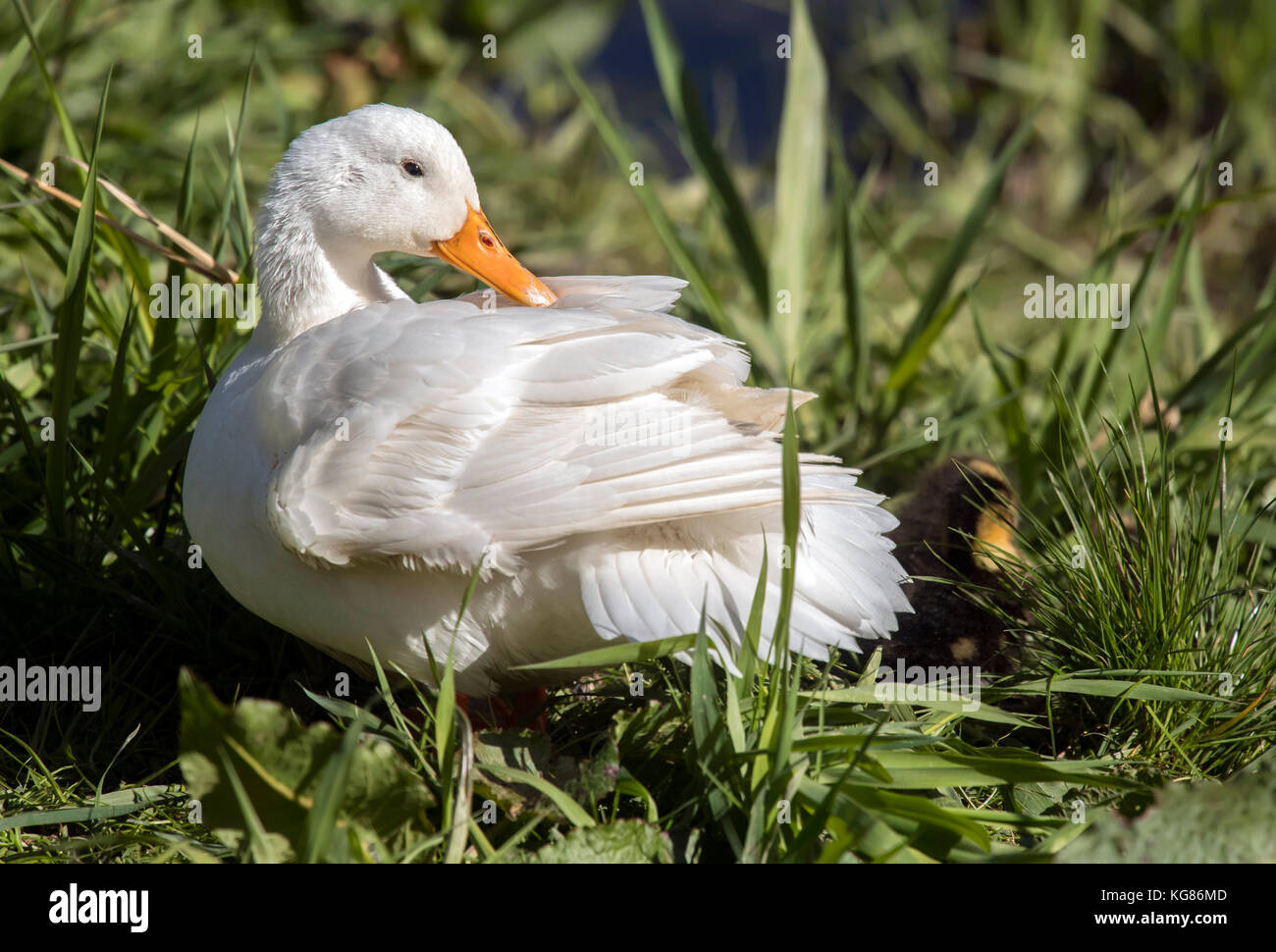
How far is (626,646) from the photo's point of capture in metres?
2.01

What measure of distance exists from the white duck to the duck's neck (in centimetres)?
12

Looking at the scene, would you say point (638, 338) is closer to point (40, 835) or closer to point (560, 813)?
point (560, 813)

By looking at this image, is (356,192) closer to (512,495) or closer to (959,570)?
(512,495)

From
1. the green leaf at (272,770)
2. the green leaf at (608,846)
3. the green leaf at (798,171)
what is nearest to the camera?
the green leaf at (272,770)

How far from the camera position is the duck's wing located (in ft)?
6.36

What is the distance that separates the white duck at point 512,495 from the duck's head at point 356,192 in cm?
23

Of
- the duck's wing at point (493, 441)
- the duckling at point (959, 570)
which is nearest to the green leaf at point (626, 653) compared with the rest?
the duck's wing at point (493, 441)

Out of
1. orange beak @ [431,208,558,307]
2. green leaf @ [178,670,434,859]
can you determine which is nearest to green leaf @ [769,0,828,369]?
orange beak @ [431,208,558,307]

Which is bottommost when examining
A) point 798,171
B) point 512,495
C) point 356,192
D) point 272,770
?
point 272,770

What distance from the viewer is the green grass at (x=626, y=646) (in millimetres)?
1859

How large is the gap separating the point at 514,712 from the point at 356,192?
108 centimetres

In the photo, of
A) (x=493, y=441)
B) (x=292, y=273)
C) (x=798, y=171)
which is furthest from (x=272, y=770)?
(x=798, y=171)

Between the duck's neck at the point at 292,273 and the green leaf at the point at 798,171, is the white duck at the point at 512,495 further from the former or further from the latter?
the green leaf at the point at 798,171

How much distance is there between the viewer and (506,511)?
1.94 m
